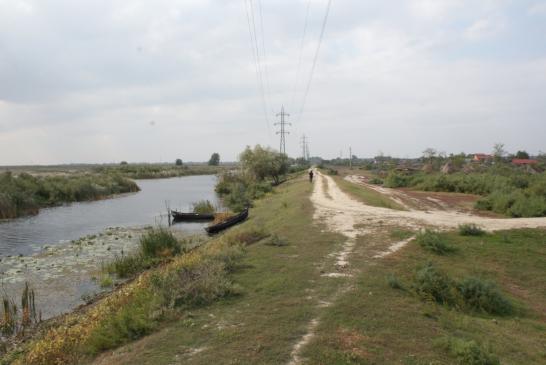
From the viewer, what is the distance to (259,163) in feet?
220

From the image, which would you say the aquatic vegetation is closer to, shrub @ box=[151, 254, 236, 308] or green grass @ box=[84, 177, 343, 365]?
shrub @ box=[151, 254, 236, 308]

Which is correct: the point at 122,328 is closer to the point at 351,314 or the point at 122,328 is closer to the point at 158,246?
the point at 351,314

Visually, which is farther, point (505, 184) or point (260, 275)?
point (505, 184)

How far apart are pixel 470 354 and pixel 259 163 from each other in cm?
6139

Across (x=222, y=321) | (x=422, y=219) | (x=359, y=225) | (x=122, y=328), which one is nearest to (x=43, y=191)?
(x=359, y=225)

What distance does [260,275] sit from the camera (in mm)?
11820

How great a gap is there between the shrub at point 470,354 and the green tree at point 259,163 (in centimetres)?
6062

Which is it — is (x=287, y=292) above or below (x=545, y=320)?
above

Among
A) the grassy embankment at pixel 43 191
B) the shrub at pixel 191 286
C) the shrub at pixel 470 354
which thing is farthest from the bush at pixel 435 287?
the grassy embankment at pixel 43 191

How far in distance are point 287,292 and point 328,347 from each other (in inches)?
129

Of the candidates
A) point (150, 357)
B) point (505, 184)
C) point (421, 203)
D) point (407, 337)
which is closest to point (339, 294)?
point (407, 337)

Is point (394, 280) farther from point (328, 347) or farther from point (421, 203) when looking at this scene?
point (421, 203)

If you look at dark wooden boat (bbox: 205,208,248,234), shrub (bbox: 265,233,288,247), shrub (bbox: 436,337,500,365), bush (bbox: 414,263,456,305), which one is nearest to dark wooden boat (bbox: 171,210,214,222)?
dark wooden boat (bbox: 205,208,248,234)

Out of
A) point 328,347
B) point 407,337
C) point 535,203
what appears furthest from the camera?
point 535,203
